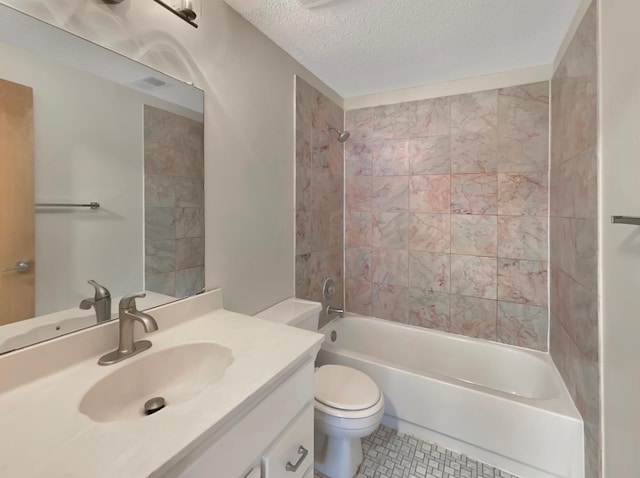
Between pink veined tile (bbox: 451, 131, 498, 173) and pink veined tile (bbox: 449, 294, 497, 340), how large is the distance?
0.98m

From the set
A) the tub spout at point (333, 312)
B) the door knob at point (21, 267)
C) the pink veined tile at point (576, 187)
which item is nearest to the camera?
the door knob at point (21, 267)

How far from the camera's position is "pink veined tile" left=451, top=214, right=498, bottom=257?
6.89 ft

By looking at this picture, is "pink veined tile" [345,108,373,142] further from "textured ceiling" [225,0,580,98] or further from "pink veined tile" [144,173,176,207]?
"pink veined tile" [144,173,176,207]

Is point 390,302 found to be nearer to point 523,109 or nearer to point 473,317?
point 473,317

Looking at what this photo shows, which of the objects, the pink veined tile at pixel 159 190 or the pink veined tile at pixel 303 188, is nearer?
the pink veined tile at pixel 159 190

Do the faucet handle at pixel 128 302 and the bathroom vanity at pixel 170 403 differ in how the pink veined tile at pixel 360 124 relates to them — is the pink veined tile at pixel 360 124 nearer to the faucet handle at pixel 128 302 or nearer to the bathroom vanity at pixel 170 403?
the bathroom vanity at pixel 170 403

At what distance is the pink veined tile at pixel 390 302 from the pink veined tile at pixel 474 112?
135 centimetres

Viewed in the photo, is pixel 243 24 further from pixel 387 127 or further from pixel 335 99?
pixel 387 127

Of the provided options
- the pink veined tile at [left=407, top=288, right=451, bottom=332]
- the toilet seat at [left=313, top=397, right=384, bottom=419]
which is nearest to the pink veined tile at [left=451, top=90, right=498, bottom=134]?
the pink veined tile at [left=407, top=288, right=451, bottom=332]

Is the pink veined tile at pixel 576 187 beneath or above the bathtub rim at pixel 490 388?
above

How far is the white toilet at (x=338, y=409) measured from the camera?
4.41ft

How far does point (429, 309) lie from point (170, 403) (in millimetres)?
1991

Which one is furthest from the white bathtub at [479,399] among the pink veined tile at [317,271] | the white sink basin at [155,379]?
the white sink basin at [155,379]

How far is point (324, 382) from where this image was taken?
1556 millimetres
